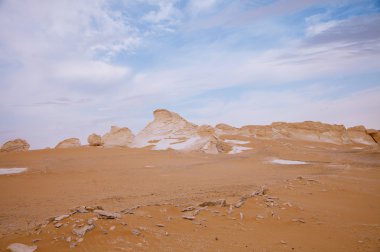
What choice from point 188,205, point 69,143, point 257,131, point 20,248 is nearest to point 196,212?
point 188,205

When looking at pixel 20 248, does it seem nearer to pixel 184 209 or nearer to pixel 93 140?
pixel 184 209

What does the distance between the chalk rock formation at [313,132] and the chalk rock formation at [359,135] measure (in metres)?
1.72

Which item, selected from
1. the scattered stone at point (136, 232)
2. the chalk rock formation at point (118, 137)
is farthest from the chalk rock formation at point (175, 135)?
the scattered stone at point (136, 232)

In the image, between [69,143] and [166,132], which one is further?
[166,132]

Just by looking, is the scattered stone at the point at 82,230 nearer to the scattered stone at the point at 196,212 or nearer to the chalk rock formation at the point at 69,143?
the scattered stone at the point at 196,212

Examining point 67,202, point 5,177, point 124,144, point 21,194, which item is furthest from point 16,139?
point 67,202

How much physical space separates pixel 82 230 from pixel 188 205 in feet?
10.5

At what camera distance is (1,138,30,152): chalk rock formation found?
25594mm

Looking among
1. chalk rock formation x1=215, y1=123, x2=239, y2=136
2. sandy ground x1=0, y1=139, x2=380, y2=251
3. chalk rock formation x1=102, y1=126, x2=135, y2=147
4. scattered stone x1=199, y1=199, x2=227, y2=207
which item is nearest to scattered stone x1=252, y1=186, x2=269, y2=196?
sandy ground x1=0, y1=139, x2=380, y2=251

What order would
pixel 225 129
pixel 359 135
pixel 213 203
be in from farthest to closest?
pixel 225 129 → pixel 359 135 → pixel 213 203

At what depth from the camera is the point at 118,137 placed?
100 feet

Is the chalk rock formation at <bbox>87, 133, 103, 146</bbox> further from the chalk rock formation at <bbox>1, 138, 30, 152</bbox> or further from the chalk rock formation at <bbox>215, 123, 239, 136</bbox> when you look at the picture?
the chalk rock formation at <bbox>215, 123, 239, 136</bbox>

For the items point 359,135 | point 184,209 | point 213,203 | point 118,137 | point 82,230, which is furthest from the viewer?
point 359,135

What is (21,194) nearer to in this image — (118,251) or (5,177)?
(5,177)
